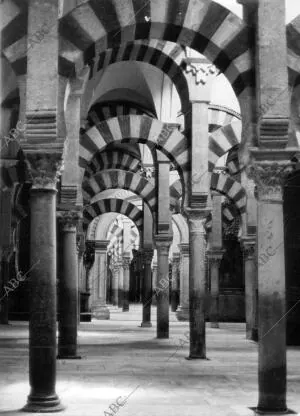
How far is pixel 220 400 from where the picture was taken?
614 cm

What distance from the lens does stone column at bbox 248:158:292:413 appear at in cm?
548

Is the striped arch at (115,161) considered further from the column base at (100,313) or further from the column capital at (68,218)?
the column capital at (68,218)

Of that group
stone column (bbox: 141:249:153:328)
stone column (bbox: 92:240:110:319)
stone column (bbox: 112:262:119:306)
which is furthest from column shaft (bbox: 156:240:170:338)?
stone column (bbox: 112:262:119:306)

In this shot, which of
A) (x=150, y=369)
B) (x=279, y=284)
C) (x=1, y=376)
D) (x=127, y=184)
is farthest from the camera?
(x=127, y=184)

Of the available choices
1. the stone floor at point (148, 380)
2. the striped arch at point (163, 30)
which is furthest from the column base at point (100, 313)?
the striped arch at point (163, 30)

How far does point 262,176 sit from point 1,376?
12.4ft

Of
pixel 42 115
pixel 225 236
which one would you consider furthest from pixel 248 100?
pixel 225 236

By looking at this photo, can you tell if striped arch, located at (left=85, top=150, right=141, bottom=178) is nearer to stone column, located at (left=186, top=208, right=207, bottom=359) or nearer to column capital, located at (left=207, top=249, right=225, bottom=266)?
column capital, located at (left=207, top=249, right=225, bottom=266)

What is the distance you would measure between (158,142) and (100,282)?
39.8 ft

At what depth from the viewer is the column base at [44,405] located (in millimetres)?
5478

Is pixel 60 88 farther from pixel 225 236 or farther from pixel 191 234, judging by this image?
pixel 225 236

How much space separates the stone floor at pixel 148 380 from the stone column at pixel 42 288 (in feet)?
0.87

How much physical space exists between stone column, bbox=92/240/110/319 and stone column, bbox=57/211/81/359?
12.7 m

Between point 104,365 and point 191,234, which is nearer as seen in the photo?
point 104,365
